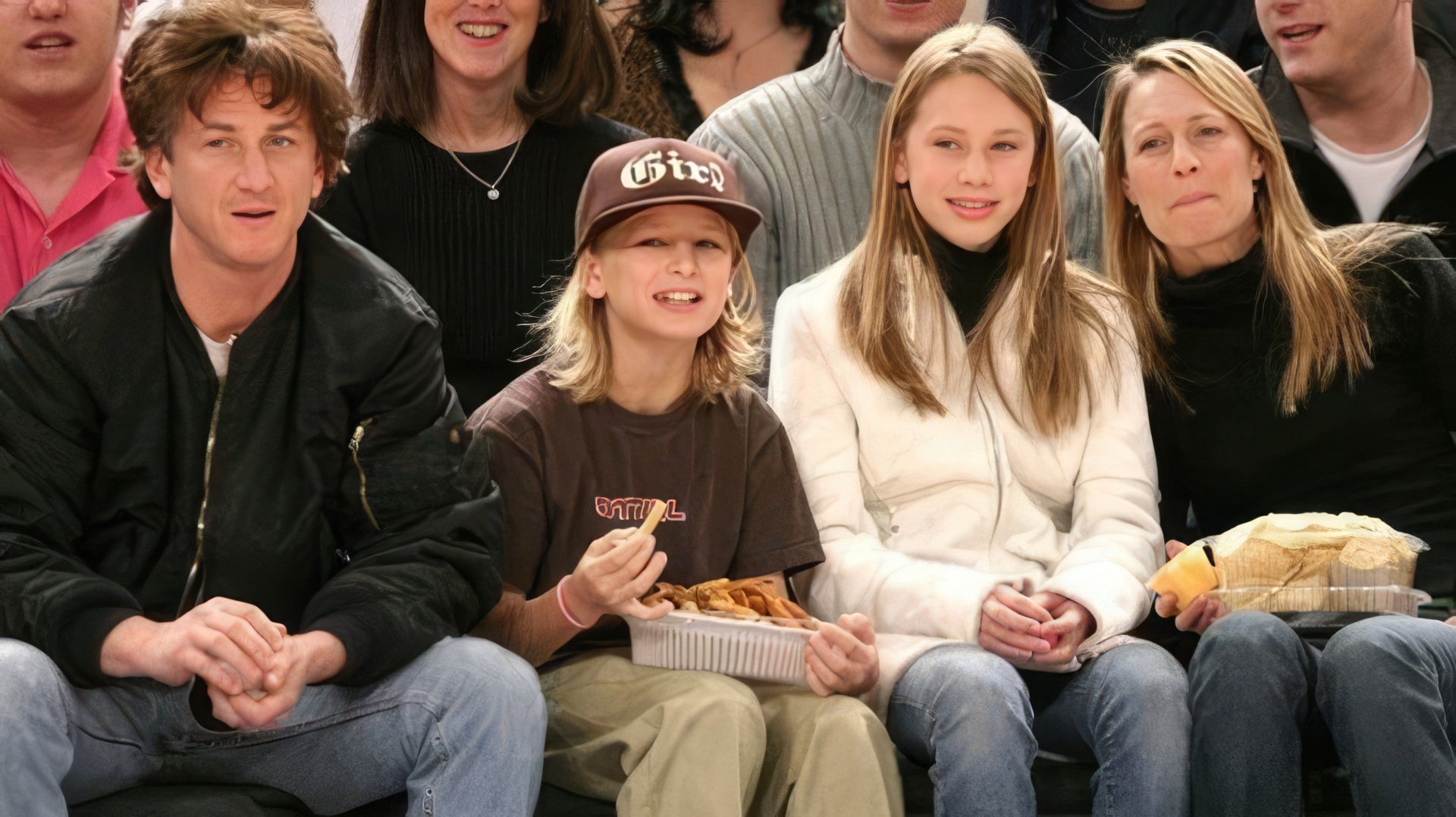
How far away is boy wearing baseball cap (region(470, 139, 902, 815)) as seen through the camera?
2.27 metres

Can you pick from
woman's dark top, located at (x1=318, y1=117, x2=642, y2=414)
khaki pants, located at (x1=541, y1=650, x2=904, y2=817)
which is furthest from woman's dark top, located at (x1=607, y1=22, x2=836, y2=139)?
khaki pants, located at (x1=541, y1=650, x2=904, y2=817)

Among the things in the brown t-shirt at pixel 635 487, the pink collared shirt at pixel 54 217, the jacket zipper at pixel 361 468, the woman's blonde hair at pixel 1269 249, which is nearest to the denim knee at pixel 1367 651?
the woman's blonde hair at pixel 1269 249

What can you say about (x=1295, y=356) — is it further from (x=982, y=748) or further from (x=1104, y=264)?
(x=982, y=748)

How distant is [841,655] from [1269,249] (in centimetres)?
109

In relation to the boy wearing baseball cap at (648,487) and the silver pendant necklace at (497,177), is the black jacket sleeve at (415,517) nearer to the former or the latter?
the boy wearing baseball cap at (648,487)

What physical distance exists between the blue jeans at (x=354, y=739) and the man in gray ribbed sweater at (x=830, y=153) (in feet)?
3.97

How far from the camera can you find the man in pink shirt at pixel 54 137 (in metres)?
2.90

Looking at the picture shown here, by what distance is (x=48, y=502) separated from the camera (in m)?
2.16

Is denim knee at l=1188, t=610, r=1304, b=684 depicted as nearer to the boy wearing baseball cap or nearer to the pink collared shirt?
the boy wearing baseball cap

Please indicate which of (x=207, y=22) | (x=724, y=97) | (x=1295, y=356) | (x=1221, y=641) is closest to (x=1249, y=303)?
(x=1295, y=356)

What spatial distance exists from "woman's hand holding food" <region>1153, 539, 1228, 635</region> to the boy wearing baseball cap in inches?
19.1

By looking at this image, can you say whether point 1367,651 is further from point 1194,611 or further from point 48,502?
point 48,502

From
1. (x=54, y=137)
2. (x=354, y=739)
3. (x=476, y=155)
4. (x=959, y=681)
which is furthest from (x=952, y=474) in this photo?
Result: (x=54, y=137)

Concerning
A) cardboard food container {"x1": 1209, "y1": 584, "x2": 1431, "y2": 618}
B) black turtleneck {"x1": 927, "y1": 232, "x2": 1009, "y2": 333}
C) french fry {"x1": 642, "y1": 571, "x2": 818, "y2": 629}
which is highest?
black turtleneck {"x1": 927, "y1": 232, "x2": 1009, "y2": 333}
